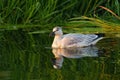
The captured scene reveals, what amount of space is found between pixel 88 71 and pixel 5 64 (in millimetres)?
1294

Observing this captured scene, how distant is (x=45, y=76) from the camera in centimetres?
831

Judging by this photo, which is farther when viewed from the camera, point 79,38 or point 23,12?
point 23,12

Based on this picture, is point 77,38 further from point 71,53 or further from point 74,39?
point 71,53

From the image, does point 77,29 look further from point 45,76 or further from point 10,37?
point 45,76

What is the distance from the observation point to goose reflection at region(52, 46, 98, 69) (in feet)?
31.7

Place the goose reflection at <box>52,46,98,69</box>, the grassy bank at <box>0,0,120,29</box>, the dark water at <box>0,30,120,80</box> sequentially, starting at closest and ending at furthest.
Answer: the dark water at <box>0,30,120,80</box>, the goose reflection at <box>52,46,98,69</box>, the grassy bank at <box>0,0,120,29</box>

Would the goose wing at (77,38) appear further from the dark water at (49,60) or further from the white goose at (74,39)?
the dark water at (49,60)

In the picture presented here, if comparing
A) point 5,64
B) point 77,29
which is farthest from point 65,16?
point 5,64

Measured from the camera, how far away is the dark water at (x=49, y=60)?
8406mm

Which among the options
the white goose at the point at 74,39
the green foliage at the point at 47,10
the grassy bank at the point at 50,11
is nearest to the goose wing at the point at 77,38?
the white goose at the point at 74,39

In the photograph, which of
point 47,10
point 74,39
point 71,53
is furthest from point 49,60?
point 47,10

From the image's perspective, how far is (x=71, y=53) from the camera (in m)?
10.7

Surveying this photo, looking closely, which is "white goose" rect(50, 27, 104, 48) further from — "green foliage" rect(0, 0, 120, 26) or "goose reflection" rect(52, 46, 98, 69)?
"green foliage" rect(0, 0, 120, 26)

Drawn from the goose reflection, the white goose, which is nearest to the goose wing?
the white goose
